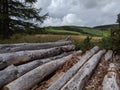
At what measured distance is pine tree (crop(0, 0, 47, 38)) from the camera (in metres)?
23.4

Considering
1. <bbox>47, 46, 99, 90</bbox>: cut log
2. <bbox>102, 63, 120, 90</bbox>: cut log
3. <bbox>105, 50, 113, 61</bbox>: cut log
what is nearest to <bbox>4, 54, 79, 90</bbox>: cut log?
<bbox>47, 46, 99, 90</bbox>: cut log

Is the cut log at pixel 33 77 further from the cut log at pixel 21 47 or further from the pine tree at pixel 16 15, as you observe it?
the pine tree at pixel 16 15

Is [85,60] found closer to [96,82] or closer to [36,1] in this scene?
[96,82]

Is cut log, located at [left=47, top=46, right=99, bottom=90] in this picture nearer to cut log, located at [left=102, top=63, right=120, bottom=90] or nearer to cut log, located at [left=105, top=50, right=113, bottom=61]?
cut log, located at [left=102, top=63, right=120, bottom=90]

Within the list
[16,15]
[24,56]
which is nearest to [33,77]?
[24,56]

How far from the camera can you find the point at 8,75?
882 centimetres

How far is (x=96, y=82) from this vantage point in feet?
32.1

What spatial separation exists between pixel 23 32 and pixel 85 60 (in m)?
13.0

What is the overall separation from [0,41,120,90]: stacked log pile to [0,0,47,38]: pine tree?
35.4 ft

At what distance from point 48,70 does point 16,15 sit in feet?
46.1

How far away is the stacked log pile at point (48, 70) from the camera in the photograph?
28.5ft

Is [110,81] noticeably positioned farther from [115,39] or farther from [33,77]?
[115,39]

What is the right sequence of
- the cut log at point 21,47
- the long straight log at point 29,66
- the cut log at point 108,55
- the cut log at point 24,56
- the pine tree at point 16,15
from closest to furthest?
the long straight log at point 29,66, the cut log at point 24,56, the cut log at point 21,47, the cut log at point 108,55, the pine tree at point 16,15

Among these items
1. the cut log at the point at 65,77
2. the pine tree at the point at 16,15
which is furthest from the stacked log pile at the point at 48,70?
the pine tree at the point at 16,15
